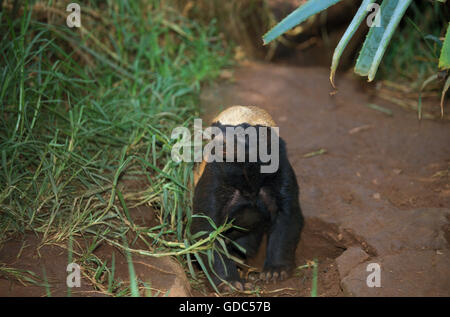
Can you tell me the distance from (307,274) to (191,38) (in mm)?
3230

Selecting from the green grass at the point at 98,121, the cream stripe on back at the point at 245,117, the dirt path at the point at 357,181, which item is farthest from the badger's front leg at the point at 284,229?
the green grass at the point at 98,121

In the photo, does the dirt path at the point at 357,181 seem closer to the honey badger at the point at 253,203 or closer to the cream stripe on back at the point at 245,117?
the honey badger at the point at 253,203

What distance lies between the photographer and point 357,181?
4.02 meters

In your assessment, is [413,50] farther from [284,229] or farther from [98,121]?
[98,121]

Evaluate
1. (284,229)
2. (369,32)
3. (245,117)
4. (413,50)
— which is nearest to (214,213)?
(284,229)

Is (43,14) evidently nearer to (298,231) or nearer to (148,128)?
(148,128)

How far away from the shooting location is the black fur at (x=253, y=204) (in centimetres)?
332

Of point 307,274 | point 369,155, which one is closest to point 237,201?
point 307,274

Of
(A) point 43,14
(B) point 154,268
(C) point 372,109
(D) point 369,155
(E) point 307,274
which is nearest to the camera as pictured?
(B) point 154,268

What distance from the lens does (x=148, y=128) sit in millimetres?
4141

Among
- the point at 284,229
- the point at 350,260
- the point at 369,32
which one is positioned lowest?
the point at 350,260

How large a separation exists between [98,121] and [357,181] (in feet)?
7.35

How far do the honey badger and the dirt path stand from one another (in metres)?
0.23

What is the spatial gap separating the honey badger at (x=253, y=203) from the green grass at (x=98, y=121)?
9.6 inches
